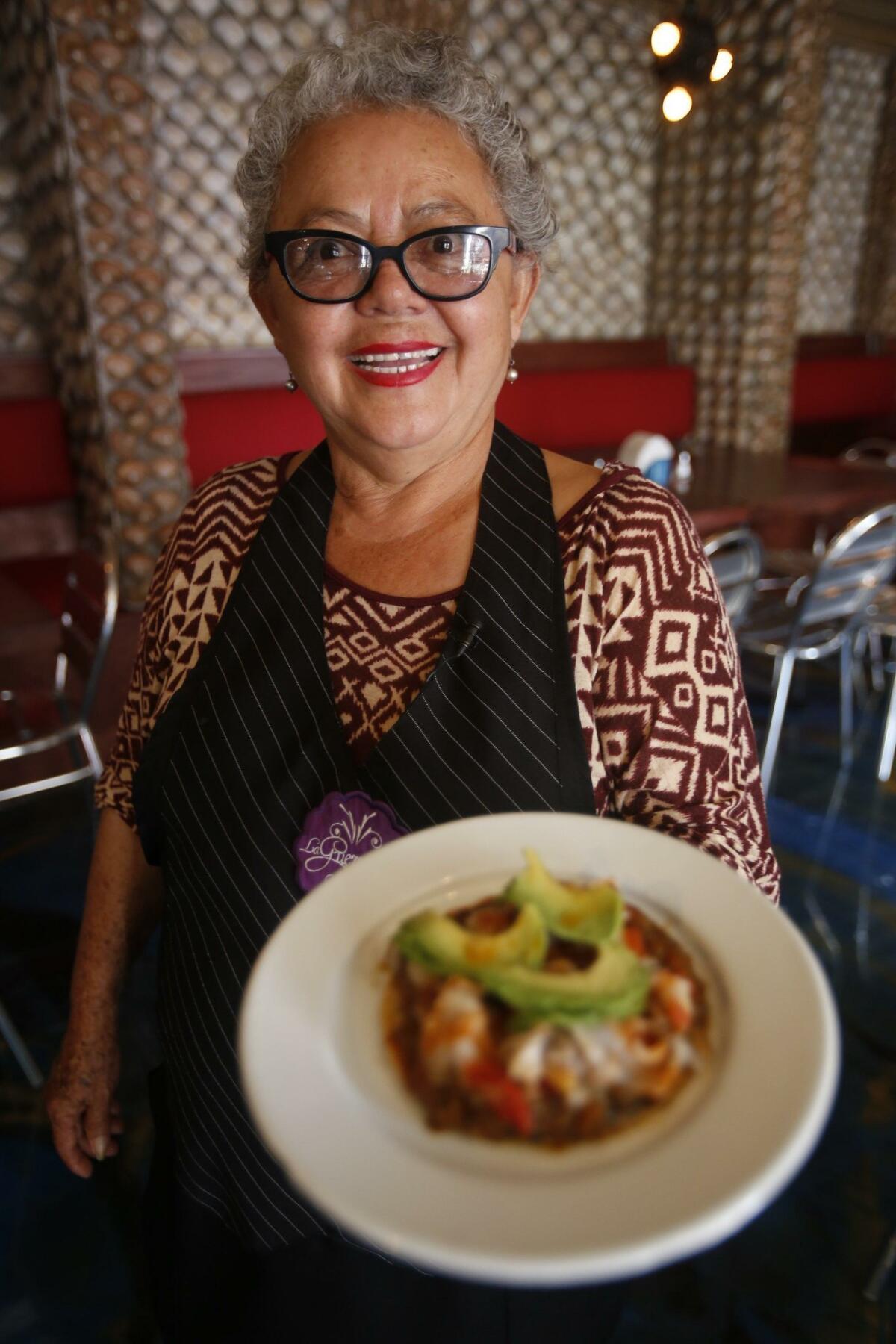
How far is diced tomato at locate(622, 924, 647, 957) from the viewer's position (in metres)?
0.69

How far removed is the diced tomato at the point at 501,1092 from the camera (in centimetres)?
56

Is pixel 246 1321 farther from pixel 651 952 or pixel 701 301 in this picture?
pixel 701 301

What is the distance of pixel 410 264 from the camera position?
3.28ft

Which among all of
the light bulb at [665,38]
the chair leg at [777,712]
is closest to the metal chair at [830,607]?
the chair leg at [777,712]

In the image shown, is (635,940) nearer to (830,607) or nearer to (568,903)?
(568,903)

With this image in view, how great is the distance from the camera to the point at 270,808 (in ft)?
3.29

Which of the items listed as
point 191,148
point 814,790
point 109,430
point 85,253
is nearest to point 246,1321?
point 814,790

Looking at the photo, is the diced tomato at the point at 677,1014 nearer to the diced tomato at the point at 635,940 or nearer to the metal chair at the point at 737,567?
the diced tomato at the point at 635,940

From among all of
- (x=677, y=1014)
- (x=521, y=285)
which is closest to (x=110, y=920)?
(x=677, y=1014)

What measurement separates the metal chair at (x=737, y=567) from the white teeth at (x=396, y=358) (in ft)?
6.48

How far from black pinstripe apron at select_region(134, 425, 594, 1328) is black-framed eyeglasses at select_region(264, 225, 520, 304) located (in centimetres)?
22

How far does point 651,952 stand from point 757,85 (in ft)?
19.8

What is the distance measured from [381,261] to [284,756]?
59cm

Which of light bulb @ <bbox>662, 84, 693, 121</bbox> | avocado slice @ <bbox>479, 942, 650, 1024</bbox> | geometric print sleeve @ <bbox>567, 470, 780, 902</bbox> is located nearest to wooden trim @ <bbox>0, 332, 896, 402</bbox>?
light bulb @ <bbox>662, 84, 693, 121</bbox>
